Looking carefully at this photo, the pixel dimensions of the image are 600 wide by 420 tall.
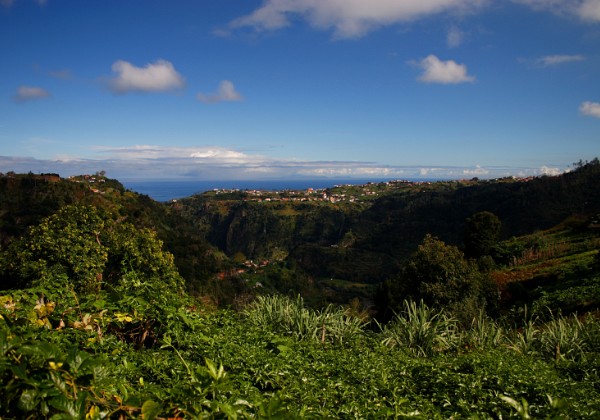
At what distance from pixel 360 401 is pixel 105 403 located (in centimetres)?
239

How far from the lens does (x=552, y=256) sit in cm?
2748

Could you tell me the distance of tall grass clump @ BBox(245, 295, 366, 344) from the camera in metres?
6.48

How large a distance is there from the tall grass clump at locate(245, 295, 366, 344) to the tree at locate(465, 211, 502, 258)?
31006 mm

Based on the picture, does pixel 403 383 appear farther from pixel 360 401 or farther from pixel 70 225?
pixel 70 225

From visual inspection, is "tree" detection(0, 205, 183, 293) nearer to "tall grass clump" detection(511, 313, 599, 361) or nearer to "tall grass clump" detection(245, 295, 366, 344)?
"tall grass clump" detection(245, 295, 366, 344)

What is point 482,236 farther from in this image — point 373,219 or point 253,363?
point 373,219

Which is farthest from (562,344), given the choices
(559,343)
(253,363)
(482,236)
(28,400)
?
(482,236)

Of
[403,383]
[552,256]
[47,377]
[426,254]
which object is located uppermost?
[47,377]

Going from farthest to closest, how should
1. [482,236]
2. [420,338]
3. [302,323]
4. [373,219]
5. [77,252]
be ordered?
[373,219]
[482,236]
[77,252]
[420,338]
[302,323]

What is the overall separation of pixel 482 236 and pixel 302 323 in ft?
107

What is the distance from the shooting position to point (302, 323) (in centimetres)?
663

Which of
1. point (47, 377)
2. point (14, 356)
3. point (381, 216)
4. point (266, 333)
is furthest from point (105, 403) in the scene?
point (381, 216)

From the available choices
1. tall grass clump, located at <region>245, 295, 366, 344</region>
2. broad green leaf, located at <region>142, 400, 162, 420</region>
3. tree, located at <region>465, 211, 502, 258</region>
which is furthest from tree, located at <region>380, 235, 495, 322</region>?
tree, located at <region>465, 211, 502, 258</region>

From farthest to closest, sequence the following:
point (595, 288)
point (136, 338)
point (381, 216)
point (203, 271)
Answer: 1. point (381, 216)
2. point (203, 271)
3. point (595, 288)
4. point (136, 338)
